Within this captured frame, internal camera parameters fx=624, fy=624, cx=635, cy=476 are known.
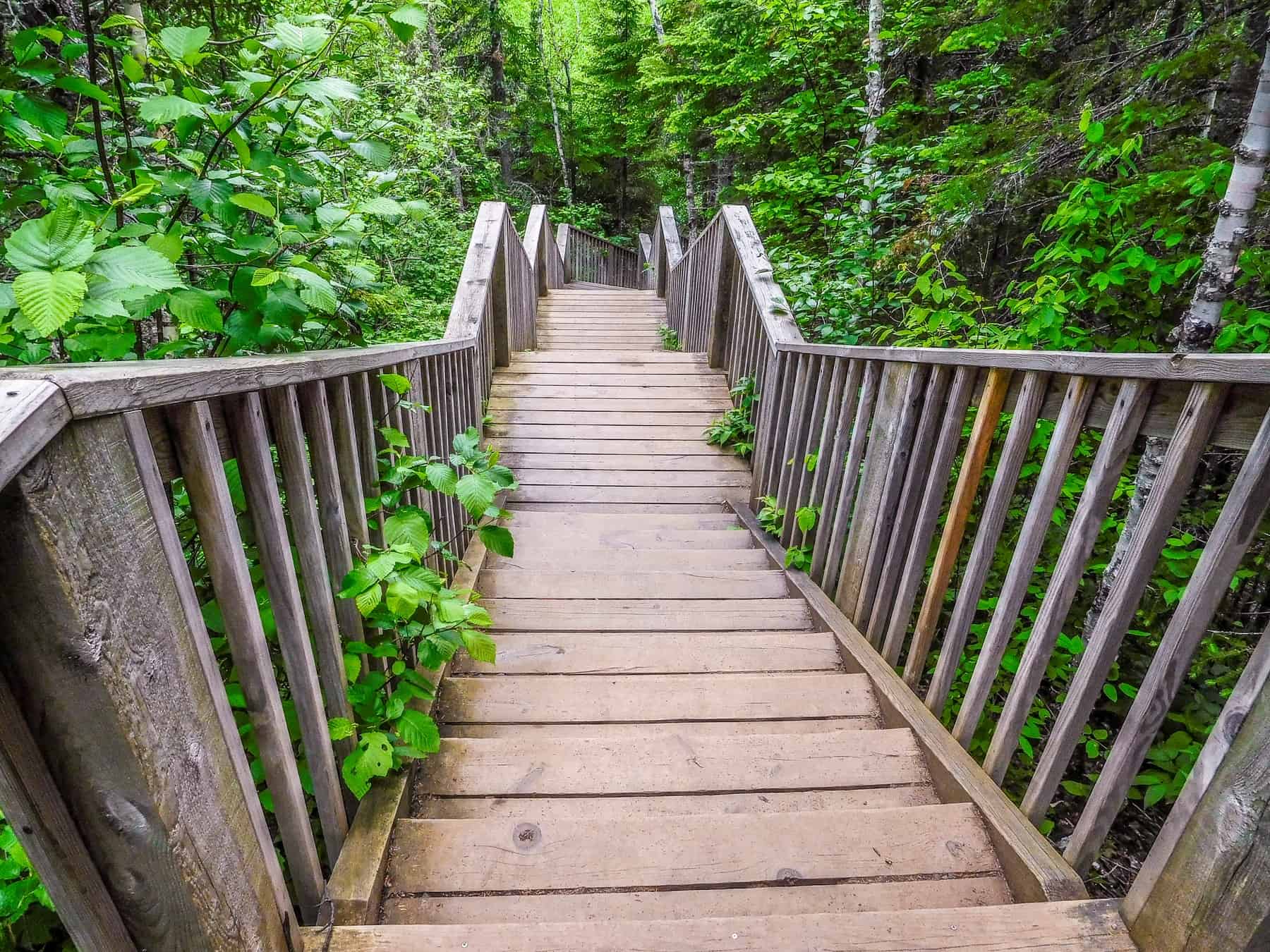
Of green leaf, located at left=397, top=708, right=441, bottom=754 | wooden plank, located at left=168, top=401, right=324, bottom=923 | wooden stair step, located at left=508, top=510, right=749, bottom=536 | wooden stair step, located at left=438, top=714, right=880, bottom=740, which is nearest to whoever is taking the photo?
wooden plank, located at left=168, top=401, right=324, bottom=923

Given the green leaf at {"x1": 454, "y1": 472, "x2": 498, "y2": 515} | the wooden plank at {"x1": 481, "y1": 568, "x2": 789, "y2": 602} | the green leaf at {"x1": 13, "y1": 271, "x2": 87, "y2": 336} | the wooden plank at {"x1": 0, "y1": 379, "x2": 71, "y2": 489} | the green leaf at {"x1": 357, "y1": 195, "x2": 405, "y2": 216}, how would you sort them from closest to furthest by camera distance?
1. the wooden plank at {"x1": 0, "y1": 379, "x2": 71, "y2": 489}
2. the green leaf at {"x1": 13, "y1": 271, "x2": 87, "y2": 336}
3. the green leaf at {"x1": 357, "y1": 195, "x2": 405, "y2": 216}
4. the green leaf at {"x1": 454, "y1": 472, "x2": 498, "y2": 515}
5. the wooden plank at {"x1": 481, "y1": 568, "x2": 789, "y2": 602}

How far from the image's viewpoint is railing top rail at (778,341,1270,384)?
970 millimetres

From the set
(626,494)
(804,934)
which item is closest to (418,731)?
(804,934)

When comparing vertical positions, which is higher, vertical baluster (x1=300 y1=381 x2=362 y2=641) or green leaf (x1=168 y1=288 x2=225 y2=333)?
green leaf (x1=168 y1=288 x2=225 y2=333)

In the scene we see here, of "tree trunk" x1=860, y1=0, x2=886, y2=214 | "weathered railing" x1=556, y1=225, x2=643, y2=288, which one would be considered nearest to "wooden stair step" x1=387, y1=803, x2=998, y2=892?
"tree trunk" x1=860, y1=0, x2=886, y2=214

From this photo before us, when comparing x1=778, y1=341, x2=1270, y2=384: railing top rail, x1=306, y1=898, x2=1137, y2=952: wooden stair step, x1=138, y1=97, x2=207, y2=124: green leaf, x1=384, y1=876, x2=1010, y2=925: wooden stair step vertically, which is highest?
x1=138, y1=97, x2=207, y2=124: green leaf

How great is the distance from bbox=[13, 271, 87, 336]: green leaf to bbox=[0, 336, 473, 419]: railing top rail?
0.23 feet

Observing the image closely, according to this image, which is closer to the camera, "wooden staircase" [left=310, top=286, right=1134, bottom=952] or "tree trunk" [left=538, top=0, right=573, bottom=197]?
A: "wooden staircase" [left=310, top=286, right=1134, bottom=952]

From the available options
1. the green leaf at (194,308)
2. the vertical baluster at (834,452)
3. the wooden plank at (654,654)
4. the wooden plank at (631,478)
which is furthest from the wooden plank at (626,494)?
the green leaf at (194,308)

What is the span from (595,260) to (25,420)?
15.4 metres

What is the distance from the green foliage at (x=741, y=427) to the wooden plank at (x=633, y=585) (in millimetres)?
1462

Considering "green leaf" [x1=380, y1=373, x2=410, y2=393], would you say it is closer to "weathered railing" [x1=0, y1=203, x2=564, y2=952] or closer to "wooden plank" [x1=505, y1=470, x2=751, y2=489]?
"weathered railing" [x1=0, y1=203, x2=564, y2=952]

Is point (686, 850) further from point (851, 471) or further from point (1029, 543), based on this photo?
point (851, 471)

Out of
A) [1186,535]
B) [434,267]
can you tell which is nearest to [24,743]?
[1186,535]
